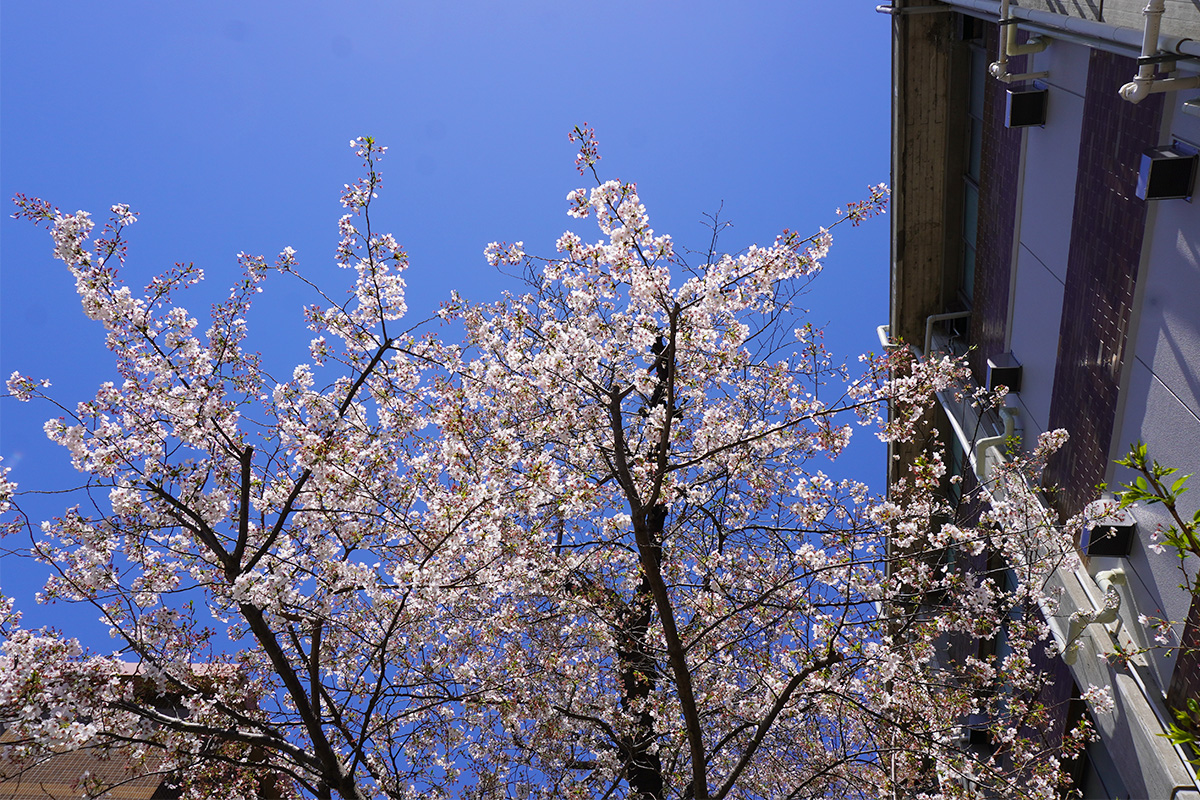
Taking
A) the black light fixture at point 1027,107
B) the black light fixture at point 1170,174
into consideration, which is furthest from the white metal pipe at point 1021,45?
the black light fixture at point 1170,174

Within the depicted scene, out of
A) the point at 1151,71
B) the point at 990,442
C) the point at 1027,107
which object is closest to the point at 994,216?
the point at 1027,107

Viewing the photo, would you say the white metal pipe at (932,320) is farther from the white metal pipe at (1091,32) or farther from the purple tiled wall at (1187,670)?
the purple tiled wall at (1187,670)

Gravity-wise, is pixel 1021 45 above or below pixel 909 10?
below

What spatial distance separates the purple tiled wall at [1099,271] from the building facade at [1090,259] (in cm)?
3

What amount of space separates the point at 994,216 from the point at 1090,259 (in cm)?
384

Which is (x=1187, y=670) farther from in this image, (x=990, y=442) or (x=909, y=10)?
(x=909, y=10)

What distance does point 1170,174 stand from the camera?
651 cm

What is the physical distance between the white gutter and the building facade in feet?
0.05

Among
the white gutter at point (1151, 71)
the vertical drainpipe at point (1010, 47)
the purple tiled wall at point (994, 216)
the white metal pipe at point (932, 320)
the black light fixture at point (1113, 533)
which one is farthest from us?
the white metal pipe at point (932, 320)

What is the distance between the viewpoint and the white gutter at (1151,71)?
581 centimetres

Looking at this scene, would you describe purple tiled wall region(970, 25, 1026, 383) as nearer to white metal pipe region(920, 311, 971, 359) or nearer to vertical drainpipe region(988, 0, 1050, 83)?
white metal pipe region(920, 311, 971, 359)

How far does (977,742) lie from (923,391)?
813 centimetres

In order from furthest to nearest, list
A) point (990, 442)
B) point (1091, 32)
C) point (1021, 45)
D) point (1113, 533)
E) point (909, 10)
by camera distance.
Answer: point (909, 10) → point (990, 442) → point (1021, 45) → point (1113, 533) → point (1091, 32)

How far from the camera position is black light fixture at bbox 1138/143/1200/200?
640 cm
